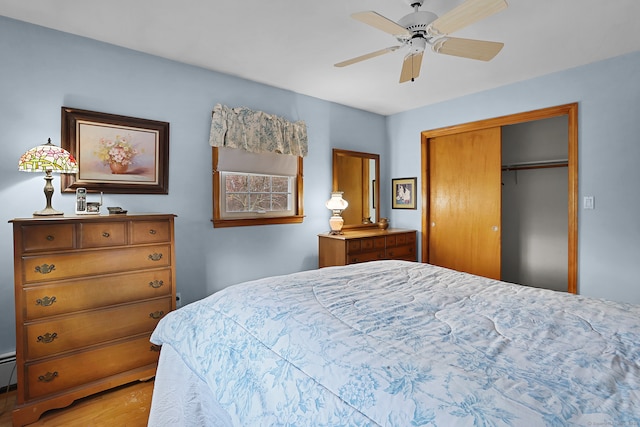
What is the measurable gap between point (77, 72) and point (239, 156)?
1361mm

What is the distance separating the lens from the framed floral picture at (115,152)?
2.35m

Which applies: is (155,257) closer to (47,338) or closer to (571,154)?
(47,338)

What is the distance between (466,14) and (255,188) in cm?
231

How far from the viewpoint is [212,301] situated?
Answer: 1.57 meters

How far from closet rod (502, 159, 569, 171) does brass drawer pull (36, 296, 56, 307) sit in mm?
4969

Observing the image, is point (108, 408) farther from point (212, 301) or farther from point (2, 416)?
point (212, 301)

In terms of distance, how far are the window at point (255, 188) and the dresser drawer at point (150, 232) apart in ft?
2.29

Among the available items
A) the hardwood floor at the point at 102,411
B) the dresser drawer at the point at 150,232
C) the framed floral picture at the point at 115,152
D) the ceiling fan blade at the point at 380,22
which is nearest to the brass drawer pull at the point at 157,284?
the dresser drawer at the point at 150,232

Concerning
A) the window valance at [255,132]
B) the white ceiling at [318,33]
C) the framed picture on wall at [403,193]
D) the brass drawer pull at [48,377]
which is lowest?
the brass drawer pull at [48,377]

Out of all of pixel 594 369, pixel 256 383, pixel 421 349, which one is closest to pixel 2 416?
pixel 256 383

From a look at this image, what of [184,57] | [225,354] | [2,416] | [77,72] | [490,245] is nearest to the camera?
[225,354]

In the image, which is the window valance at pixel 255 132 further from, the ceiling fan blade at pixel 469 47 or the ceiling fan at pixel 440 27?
the ceiling fan blade at pixel 469 47

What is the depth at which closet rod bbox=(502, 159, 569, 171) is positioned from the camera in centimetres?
401

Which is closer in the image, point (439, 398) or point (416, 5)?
point (439, 398)
